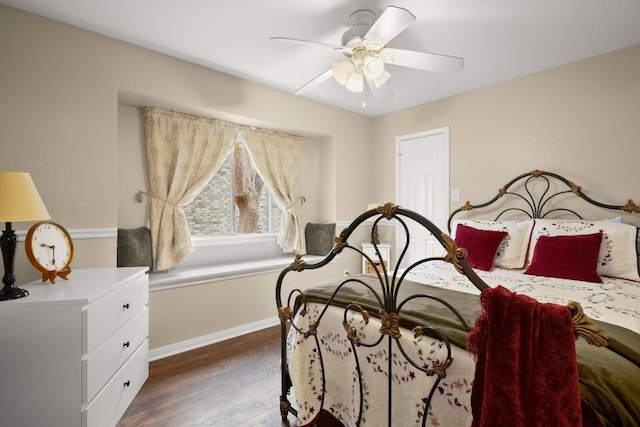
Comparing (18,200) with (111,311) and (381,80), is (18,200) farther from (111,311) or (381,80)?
(381,80)

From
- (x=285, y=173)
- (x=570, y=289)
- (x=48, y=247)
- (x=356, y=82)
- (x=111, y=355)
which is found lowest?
(x=111, y=355)

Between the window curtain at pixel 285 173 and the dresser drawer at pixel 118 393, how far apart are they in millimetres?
1959

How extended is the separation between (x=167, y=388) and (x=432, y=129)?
3.57m

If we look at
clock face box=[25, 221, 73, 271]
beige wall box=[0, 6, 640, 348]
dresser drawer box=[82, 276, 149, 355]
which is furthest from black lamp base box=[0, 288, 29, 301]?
beige wall box=[0, 6, 640, 348]

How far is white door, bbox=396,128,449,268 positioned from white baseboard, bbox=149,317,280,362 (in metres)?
1.92

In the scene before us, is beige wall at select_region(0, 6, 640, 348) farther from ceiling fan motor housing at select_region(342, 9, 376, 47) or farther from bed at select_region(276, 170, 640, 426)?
ceiling fan motor housing at select_region(342, 9, 376, 47)

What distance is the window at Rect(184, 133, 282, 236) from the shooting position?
3.30m

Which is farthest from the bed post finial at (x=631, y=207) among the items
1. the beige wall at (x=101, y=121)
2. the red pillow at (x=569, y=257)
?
the beige wall at (x=101, y=121)

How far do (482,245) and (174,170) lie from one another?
9.12ft

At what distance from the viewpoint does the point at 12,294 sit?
61.0 inches

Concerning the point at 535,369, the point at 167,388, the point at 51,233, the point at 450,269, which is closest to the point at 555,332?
the point at 535,369

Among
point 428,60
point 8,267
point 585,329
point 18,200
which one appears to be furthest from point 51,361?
point 428,60

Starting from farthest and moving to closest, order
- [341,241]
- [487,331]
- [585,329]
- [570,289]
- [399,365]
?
[570,289] → [341,241] → [399,365] → [487,331] → [585,329]

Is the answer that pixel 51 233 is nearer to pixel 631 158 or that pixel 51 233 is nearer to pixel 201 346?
pixel 201 346
